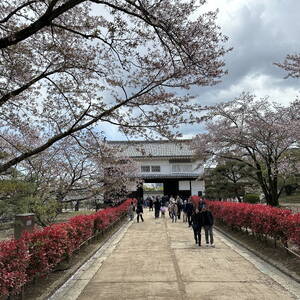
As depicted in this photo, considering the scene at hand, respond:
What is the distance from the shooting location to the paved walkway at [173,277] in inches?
243

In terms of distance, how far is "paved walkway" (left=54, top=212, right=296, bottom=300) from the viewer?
6.18 m

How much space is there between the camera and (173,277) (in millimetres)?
7387

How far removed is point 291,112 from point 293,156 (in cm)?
346

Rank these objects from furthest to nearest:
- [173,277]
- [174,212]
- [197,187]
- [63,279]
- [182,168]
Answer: [182,168]
[197,187]
[174,212]
[63,279]
[173,277]

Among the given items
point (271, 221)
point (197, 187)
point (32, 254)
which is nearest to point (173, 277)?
point (32, 254)

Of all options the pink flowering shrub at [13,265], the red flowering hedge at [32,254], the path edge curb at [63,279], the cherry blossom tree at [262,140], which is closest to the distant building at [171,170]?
the cherry blossom tree at [262,140]

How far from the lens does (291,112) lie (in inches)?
757

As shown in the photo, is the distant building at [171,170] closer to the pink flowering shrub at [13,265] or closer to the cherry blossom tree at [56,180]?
the cherry blossom tree at [56,180]

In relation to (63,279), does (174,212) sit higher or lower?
higher

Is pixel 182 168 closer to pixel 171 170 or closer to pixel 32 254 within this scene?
pixel 171 170

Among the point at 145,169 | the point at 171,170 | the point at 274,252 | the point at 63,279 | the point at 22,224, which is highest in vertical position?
the point at 145,169

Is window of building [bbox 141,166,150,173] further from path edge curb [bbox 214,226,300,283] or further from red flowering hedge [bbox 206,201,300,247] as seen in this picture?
path edge curb [bbox 214,226,300,283]

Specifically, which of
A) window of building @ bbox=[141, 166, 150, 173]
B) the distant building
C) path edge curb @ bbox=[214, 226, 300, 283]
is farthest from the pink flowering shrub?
window of building @ bbox=[141, 166, 150, 173]

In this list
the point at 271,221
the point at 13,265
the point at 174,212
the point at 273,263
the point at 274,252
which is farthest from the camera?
the point at 174,212
